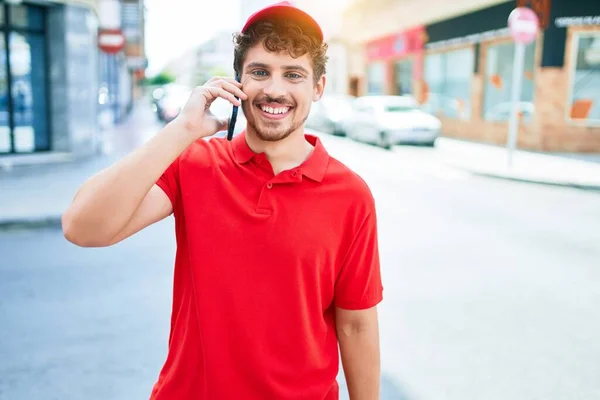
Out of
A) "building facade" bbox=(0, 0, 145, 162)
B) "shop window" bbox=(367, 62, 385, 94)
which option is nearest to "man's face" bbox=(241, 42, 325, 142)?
"building facade" bbox=(0, 0, 145, 162)

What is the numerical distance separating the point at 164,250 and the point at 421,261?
273cm

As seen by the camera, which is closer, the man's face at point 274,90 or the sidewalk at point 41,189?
the man's face at point 274,90

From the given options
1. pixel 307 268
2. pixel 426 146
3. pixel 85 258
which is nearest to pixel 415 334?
pixel 307 268

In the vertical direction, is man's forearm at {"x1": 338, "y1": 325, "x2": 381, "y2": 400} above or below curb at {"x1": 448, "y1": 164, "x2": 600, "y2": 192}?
above

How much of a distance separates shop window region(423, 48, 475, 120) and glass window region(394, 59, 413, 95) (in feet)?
6.19

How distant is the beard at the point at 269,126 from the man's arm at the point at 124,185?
91mm

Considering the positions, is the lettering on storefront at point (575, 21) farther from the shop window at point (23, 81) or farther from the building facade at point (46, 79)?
the shop window at point (23, 81)

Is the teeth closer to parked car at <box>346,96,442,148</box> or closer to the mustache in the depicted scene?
the mustache

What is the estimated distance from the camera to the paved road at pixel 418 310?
3.82 m

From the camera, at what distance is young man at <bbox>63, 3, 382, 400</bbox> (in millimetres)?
1644

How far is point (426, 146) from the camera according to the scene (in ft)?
62.3

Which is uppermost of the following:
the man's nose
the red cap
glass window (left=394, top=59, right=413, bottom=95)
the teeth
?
glass window (left=394, top=59, right=413, bottom=95)

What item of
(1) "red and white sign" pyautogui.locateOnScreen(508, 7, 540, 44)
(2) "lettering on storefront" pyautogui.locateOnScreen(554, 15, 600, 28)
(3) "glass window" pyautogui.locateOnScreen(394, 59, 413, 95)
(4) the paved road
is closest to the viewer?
(4) the paved road

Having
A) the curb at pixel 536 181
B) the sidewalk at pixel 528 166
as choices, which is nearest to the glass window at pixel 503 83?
the sidewalk at pixel 528 166
